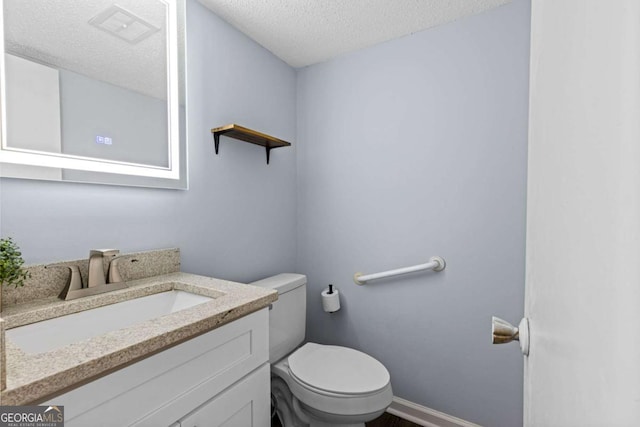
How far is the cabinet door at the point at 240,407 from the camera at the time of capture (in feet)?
2.60

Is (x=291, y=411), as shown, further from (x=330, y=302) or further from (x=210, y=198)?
(x=210, y=198)

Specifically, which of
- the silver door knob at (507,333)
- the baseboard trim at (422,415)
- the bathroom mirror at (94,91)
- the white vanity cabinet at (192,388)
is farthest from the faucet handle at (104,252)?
the baseboard trim at (422,415)

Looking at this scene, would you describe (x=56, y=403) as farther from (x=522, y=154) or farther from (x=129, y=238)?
(x=522, y=154)

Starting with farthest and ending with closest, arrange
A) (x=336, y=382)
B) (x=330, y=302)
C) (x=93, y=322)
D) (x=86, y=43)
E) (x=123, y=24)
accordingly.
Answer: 1. (x=330, y=302)
2. (x=336, y=382)
3. (x=123, y=24)
4. (x=86, y=43)
5. (x=93, y=322)

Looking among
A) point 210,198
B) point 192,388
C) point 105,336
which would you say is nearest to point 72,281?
point 105,336

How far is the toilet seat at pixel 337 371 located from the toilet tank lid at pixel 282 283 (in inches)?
12.8

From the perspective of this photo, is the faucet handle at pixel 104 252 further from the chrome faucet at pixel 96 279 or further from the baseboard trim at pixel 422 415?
the baseboard trim at pixel 422 415

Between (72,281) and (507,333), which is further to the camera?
(72,281)

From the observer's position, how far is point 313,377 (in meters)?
1.26

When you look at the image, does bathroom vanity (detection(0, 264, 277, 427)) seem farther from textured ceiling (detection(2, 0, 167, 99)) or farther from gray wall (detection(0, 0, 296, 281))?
textured ceiling (detection(2, 0, 167, 99))

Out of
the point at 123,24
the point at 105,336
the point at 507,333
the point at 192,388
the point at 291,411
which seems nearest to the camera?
the point at 507,333

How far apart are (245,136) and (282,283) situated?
2.61 ft

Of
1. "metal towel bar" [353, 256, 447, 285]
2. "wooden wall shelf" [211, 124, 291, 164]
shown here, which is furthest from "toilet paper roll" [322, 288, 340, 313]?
"wooden wall shelf" [211, 124, 291, 164]

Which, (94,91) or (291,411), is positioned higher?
(94,91)
